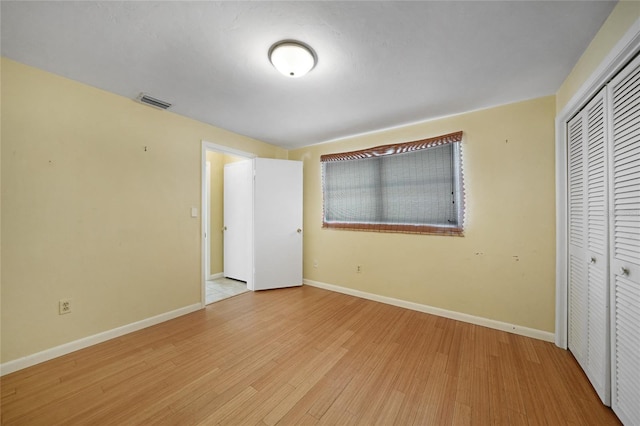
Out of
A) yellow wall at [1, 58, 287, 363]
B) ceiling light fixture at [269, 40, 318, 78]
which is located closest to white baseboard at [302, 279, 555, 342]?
yellow wall at [1, 58, 287, 363]

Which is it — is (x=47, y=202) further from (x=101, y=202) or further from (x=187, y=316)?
(x=187, y=316)

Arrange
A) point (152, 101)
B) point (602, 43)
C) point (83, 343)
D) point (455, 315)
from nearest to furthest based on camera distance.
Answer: point (602, 43) < point (83, 343) < point (152, 101) < point (455, 315)

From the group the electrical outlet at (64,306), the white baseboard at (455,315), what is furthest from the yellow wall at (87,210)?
the white baseboard at (455,315)

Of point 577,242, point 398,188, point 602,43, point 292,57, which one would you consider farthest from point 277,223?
point 602,43

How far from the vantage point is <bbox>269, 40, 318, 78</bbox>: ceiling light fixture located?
154cm

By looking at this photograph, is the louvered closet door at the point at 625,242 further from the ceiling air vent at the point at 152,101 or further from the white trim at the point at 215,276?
the white trim at the point at 215,276

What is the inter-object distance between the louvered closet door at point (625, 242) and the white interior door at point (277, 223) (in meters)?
3.26

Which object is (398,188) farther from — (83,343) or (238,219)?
(83,343)

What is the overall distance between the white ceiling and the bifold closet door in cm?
54

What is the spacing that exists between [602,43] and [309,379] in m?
2.88

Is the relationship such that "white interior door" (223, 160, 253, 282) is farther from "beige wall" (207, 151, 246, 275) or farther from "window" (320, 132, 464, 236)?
"window" (320, 132, 464, 236)

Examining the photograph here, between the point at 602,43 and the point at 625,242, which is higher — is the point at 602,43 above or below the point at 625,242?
above

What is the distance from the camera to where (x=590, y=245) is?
64.8 inches

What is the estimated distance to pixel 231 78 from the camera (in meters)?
1.95
